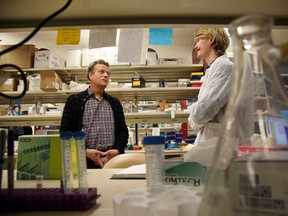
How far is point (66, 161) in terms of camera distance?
516 mm

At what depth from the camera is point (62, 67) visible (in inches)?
133

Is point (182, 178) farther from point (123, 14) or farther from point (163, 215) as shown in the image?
point (123, 14)

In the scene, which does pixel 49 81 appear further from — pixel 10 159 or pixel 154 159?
pixel 154 159

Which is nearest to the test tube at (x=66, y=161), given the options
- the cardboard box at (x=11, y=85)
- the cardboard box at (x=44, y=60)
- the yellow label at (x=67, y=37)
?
the yellow label at (x=67, y=37)

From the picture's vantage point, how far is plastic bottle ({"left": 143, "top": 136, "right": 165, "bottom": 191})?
54 cm

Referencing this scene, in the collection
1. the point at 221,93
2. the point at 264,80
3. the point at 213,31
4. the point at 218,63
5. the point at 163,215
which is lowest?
the point at 163,215

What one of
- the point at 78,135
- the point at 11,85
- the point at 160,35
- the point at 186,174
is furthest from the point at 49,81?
the point at 186,174

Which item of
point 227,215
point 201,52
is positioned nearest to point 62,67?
point 201,52

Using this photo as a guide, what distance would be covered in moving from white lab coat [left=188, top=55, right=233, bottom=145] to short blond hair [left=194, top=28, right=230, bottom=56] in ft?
0.55

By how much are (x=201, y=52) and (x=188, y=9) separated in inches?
46.0

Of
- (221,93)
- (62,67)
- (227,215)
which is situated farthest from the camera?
(62,67)

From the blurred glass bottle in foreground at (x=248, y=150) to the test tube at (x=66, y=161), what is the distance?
32 centimetres

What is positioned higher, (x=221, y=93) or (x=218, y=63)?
(x=218, y=63)

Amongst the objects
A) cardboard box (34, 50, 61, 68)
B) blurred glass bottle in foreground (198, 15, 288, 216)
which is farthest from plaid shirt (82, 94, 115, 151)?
blurred glass bottle in foreground (198, 15, 288, 216)
